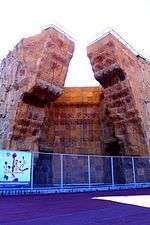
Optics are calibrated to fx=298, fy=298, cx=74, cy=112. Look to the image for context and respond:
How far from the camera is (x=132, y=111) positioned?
16.8m

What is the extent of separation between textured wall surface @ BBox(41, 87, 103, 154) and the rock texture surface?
3.33 metres

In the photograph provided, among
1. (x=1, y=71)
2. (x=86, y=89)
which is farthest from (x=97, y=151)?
(x=1, y=71)

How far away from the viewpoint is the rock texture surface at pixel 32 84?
48.6 feet

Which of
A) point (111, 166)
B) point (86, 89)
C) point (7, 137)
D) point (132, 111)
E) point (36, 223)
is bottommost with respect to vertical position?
point (36, 223)

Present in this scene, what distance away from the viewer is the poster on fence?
10.9 meters

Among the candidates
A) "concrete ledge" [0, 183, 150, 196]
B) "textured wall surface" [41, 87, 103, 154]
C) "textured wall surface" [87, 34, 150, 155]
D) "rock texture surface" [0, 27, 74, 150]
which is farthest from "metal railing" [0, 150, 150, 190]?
"textured wall surface" [41, 87, 103, 154]

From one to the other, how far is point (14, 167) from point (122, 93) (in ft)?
27.2

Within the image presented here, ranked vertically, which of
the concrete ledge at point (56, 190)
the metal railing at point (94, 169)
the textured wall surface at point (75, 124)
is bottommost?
the concrete ledge at point (56, 190)

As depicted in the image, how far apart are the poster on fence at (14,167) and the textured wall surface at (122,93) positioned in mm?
7135

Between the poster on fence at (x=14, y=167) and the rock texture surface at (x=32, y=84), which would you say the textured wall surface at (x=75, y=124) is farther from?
the poster on fence at (x=14, y=167)

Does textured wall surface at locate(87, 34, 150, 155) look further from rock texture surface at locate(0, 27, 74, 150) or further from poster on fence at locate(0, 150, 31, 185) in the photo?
poster on fence at locate(0, 150, 31, 185)

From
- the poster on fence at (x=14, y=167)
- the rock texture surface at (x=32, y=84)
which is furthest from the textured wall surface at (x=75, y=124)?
the poster on fence at (x=14, y=167)

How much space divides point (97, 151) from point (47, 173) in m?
3.85

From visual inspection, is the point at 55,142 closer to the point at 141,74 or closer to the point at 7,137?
the point at 7,137
